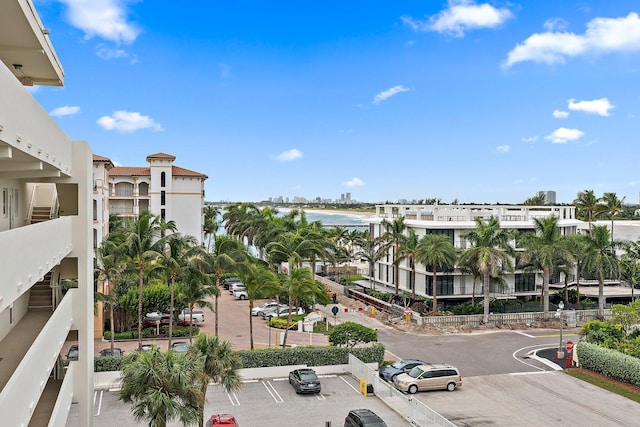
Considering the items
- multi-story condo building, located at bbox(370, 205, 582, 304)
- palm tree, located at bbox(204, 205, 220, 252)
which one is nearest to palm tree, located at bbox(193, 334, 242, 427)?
multi-story condo building, located at bbox(370, 205, 582, 304)

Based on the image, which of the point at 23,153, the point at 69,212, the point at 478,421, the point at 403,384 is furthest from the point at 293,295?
the point at 23,153

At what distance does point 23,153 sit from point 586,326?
37.0 m

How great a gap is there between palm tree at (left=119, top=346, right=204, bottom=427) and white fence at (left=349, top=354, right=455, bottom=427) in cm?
1008

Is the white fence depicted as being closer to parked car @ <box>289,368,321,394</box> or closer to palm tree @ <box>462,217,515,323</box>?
parked car @ <box>289,368,321,394</box>

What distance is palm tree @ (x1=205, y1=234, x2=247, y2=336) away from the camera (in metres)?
32.7

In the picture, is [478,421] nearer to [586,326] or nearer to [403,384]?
[403,384]

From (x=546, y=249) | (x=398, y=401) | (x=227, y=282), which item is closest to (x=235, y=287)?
(x=227, y=282)

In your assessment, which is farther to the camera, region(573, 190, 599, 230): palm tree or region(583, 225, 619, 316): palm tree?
region(573, 190, 599, 230): palm tree

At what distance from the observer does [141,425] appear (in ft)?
78.3

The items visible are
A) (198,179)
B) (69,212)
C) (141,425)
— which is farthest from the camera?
(198,179)

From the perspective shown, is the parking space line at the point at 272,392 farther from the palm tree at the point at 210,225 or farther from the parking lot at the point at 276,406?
the palm tree at the point at 210,225

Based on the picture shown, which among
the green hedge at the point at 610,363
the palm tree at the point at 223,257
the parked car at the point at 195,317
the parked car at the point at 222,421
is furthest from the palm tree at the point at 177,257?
the green hedge at the point at 610,363

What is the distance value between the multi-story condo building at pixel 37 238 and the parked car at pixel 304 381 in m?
11.7

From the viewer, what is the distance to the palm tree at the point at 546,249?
153 feet
